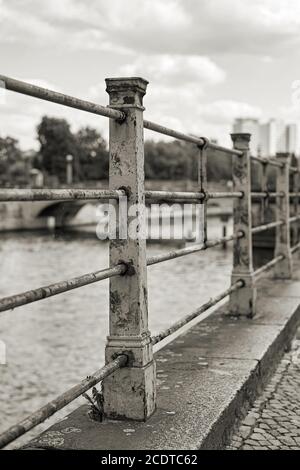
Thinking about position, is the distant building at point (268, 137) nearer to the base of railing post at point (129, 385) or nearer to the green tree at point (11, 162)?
the green tree at point (11, 162)

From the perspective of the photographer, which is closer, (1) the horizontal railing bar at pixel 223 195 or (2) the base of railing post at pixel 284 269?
(1) the horizontal railing bar at pixel 223 195

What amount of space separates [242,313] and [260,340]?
0.77 metres

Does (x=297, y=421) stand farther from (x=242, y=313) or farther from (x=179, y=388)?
(x=242, y=313)

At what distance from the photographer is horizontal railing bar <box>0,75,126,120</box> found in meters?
1.78

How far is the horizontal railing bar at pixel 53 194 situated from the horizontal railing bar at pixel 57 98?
26 centimetres

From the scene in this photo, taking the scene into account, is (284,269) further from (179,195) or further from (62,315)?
(62,315)

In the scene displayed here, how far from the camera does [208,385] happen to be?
3.01m

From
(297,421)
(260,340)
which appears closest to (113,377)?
(297,421)

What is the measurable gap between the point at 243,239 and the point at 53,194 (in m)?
2.94

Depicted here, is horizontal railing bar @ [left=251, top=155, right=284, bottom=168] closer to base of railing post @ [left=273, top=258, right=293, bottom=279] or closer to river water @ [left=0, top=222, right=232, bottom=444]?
base of railing post @ [left=273, top=258, right=293, bottom=279]

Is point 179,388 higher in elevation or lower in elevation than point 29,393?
higher

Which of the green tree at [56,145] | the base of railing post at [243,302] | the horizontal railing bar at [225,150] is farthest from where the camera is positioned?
the green tree at [56,145]

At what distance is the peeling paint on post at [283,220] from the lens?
22.5 feet

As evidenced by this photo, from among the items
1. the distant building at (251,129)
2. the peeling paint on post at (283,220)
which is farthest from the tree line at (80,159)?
the peeling paint on post at (283,220)
